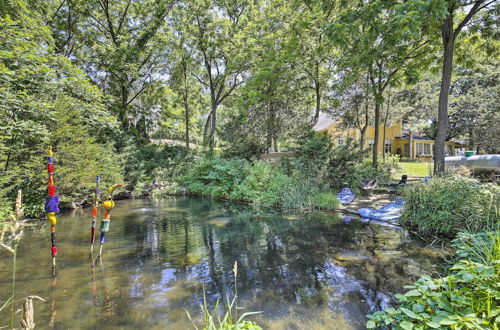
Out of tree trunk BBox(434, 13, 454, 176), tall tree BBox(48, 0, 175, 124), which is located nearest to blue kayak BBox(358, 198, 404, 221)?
tree trunk BBox(434, 13, 454, 176)

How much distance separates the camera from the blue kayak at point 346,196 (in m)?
9.63

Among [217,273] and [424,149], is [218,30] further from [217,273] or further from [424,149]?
[424,149]

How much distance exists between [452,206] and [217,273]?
5.26 m

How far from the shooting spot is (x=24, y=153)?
27.4 ft

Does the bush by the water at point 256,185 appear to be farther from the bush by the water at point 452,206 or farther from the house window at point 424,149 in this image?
the house window at point 424,149

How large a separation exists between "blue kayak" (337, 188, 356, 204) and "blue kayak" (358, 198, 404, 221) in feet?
3.90

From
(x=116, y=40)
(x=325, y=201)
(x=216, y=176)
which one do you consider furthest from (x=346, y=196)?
(x=116, y=40)

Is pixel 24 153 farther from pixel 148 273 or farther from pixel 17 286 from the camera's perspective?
pixel 148 273

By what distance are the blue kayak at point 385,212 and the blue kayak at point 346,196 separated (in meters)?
1.19

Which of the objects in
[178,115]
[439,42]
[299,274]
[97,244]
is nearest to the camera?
[299,274]

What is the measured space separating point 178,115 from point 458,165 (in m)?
21.6

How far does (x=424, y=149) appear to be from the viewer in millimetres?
28109

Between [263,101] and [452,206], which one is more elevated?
[263,101]

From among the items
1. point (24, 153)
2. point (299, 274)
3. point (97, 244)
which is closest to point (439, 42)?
point (299, 274)
